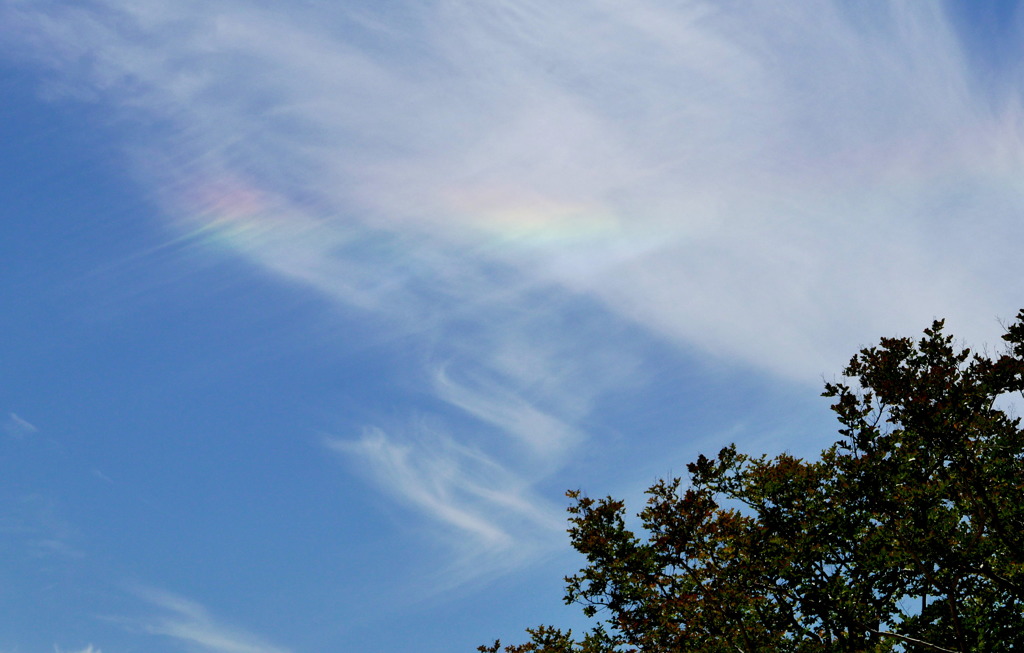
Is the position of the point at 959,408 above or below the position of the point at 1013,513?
above

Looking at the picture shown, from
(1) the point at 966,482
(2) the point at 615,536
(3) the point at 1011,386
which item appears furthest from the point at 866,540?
(2) the point at 615,536

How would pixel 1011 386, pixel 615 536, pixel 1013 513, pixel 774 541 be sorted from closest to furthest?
pixel 1013 513
pixel 1011 386
pixel 774 541
pixel 615 536

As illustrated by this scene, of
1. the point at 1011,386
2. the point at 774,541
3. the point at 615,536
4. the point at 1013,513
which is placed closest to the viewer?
the point at 1013,513

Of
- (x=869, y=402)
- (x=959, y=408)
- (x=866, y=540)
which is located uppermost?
(x=869, y=402)

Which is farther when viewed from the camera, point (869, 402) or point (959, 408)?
point (869, 402)

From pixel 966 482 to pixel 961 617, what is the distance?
3.49 metres

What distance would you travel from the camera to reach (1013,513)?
48.4ft

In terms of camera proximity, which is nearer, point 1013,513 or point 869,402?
point 1013,513

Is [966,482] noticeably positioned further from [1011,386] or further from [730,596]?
[730,596]

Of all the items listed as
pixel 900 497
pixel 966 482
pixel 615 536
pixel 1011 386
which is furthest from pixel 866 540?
pixel 615 536

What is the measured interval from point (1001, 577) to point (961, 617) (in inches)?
62.6

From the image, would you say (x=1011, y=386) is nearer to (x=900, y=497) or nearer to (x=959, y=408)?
(x=959, y=408)

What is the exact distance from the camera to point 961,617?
16641mm

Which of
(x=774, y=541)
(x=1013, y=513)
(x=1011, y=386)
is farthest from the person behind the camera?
(x=774, y=541)
